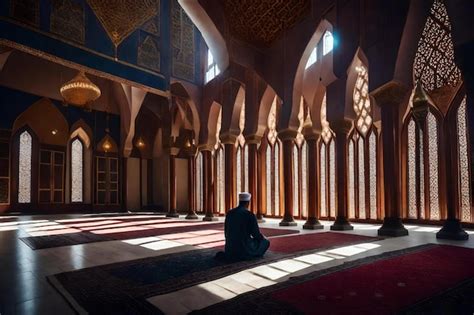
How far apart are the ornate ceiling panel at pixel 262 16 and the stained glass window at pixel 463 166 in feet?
16.4

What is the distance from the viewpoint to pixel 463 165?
886 cm

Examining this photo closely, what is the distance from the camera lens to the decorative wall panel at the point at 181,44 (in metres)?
12.6

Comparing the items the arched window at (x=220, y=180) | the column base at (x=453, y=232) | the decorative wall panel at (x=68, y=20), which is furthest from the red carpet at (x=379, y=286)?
the arched window at (x=220, y=180)

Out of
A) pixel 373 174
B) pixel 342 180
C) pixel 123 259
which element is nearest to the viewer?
pixel 123 259

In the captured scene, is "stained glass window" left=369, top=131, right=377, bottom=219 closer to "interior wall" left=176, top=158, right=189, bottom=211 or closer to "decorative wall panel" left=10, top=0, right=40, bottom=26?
"decorative wall panel" left=10, top=0, right=40, bottom=26

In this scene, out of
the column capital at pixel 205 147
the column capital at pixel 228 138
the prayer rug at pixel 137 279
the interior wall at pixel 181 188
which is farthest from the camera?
the interior wall at pixel 181 188

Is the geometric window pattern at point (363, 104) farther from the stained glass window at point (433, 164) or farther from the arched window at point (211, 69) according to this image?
the arched window at point (211, 69)

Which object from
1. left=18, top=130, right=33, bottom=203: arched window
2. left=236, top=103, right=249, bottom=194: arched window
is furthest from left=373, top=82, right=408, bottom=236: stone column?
left=18, top=130, right=33, bottom=203: arched window

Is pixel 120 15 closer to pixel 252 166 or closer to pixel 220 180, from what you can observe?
pixel 252 166

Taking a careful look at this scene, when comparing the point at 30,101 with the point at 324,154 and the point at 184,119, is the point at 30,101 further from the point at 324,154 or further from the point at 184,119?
the point at 324,154

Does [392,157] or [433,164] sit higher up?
[392,157]

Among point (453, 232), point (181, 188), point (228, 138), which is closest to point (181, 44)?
point (228, 138)

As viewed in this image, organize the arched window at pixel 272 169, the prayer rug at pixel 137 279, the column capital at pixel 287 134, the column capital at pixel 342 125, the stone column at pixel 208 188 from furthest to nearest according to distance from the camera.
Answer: the arched window at pixel 272 169, the stone column at pixel 208 188, the column capital at pixel 287 134, the column capital at pixel 342 125, the prayer rug at pixel 137 279

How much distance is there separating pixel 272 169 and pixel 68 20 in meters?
9.03
